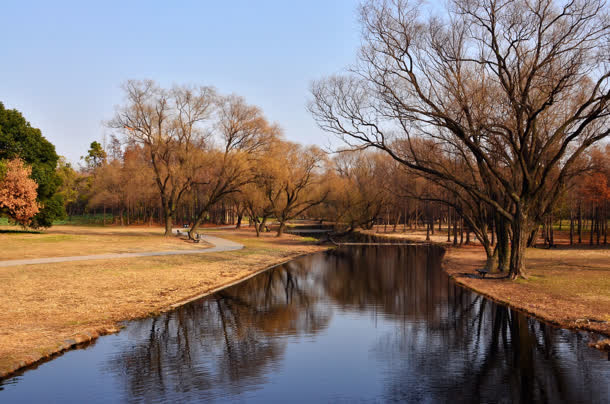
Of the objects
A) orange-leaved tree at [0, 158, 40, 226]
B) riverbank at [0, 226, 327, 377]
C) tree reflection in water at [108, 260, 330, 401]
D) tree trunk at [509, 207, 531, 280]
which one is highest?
orange-leaved tree at [0, 158, 40, 226]

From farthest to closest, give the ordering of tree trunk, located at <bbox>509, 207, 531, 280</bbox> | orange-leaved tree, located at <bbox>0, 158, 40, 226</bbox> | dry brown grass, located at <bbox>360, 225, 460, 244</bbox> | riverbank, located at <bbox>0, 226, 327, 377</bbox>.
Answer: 1. dry brown grass, located at <bbox>360, 225, 460, 244</bbox>
2. orange-leaved tree, located at <bbox>0, 158, 40, 226</bbox>
3. tree trunk, located at <bbox>509, 207, 531, 280</bbox>
4. riverbank, located at <bbox>0, 226, 327, 377</bbox>

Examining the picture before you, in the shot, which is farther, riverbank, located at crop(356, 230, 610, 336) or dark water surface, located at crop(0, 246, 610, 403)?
riverbank, located at crop(356, 230, 610, 336)

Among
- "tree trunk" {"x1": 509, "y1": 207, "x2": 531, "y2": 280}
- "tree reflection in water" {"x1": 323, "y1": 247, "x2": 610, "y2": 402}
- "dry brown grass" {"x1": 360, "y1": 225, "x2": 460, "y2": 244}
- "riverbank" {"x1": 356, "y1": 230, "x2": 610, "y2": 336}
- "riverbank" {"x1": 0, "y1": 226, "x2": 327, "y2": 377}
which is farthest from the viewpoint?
"dry brown grass" {"x1": 360, "y1": 225, "x2": 460, "y2": 244}

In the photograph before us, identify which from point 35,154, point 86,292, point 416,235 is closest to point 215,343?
point 86,292

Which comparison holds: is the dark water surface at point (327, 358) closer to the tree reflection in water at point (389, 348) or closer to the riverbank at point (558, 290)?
the tree reflection in water at point (389, 348)

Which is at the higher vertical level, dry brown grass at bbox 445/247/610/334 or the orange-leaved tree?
the orange-leaved tree

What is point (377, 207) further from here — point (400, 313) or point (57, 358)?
point (57, 358)

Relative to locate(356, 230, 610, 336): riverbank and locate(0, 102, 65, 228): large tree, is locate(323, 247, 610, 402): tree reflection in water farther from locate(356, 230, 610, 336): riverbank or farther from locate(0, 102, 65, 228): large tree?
locate(0, 102, 65, 228): large tree

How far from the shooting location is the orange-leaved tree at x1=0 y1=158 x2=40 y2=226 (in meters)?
36.0

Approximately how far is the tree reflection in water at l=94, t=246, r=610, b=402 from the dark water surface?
0.10ft

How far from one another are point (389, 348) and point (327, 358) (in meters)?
1.85

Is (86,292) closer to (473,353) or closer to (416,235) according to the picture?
(473,353)

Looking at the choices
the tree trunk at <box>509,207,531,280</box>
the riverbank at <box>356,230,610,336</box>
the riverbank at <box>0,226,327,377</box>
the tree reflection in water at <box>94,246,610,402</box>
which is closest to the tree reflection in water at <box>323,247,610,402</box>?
the tree reflection in water at <box>94,246,610,402</box>

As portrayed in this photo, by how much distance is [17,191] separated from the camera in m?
36.4
